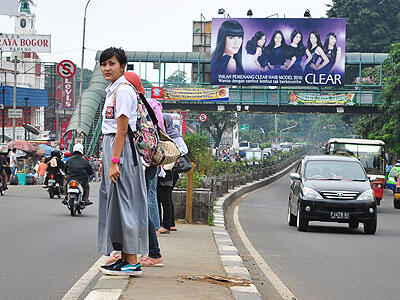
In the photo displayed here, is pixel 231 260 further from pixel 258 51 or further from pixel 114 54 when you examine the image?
pixel 258 51

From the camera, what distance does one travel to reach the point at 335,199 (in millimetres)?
Result: 15594

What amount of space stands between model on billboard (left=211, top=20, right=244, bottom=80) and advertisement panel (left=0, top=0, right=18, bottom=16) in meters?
25.9

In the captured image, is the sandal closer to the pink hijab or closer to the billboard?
the pink hijab

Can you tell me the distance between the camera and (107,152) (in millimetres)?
6988

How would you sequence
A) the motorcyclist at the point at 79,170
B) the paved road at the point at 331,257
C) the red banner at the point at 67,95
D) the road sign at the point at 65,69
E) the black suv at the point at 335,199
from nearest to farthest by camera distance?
the paved road at the point at 331,257 → the black suv at the point at 335,199 → the motorcyclist at the point at 79,170 → the road sign at the point at 65,69 → the red banner at the point at 67,95

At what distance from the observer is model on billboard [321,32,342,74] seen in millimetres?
49750

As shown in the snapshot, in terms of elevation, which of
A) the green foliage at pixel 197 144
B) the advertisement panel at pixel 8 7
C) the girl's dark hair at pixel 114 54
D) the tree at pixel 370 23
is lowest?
the green foliage at pixel 197 144

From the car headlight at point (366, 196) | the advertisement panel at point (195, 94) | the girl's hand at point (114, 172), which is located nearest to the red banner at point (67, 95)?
the advertisement panel at point (195, 94)

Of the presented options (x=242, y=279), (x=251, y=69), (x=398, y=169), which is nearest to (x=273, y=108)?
(x=251, y=69)

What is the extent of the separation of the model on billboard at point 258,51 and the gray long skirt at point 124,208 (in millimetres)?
43036

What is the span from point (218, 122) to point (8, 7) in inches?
2365

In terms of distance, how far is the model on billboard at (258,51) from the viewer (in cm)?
4959

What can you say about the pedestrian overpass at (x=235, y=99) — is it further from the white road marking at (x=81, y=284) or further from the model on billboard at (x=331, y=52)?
the white road marking at (x=81, y=284)

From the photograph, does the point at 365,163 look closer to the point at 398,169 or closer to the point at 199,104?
the point at 398,169
